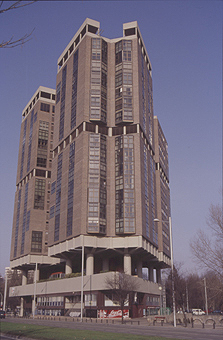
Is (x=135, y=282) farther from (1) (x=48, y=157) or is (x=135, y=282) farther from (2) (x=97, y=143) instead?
(1) (x=48, y=157)

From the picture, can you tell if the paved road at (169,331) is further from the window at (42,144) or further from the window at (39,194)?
the window at (42,144)

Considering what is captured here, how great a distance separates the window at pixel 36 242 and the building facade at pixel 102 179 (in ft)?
5.38

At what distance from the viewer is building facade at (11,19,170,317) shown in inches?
3280

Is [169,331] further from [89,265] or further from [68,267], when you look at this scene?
[68,267]

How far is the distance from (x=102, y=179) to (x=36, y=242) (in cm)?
3765

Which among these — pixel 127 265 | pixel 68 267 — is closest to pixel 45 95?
pixel 68 267

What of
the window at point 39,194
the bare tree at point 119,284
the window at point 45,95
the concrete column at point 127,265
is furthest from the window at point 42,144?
the bare tree at point 119,284

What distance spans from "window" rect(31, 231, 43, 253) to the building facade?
5.38ft

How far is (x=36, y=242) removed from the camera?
4390 inches

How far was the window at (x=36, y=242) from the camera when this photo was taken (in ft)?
362

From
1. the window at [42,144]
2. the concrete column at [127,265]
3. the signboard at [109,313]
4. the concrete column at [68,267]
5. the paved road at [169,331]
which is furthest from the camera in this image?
the window at [42,144]

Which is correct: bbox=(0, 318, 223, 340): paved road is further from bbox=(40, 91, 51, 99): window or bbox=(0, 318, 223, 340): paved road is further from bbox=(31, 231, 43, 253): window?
bbox=(40, 91, 51, 99): window

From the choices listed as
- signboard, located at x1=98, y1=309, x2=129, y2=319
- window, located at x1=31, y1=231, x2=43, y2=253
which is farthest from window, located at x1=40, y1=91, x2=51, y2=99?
signboard, located at x1=98, y1=309, x2=129, y2=319

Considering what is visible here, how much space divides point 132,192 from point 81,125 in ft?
75.8
